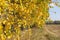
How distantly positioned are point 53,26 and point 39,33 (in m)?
3.72

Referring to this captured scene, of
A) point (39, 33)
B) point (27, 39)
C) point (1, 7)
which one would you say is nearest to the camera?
point (1, 7)

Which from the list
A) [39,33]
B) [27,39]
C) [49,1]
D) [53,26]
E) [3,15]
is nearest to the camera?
[3,15]

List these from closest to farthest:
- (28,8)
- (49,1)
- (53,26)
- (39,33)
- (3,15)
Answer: (3,15) → (28,8) → (49,1) → (39,33) → (53,26)

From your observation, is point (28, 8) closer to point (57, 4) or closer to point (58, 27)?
point (57, 4)


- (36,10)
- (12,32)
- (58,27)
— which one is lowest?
(58,27)

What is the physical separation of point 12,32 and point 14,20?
0.47 meters

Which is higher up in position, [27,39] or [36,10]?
[36,10]

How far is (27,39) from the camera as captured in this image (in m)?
12.2

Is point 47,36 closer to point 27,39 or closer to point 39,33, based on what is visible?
point 39,33

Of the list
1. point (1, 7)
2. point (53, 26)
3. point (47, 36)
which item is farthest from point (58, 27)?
point (1, 7)

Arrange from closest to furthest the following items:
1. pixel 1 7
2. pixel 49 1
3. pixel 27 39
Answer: pixel 1 7 < pixel 49 1 < pixel 27 39

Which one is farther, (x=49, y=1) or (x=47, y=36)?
(x=47, y=36)

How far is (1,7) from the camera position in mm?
6547

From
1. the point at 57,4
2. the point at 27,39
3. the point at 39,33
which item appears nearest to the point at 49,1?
the point at 57,4
